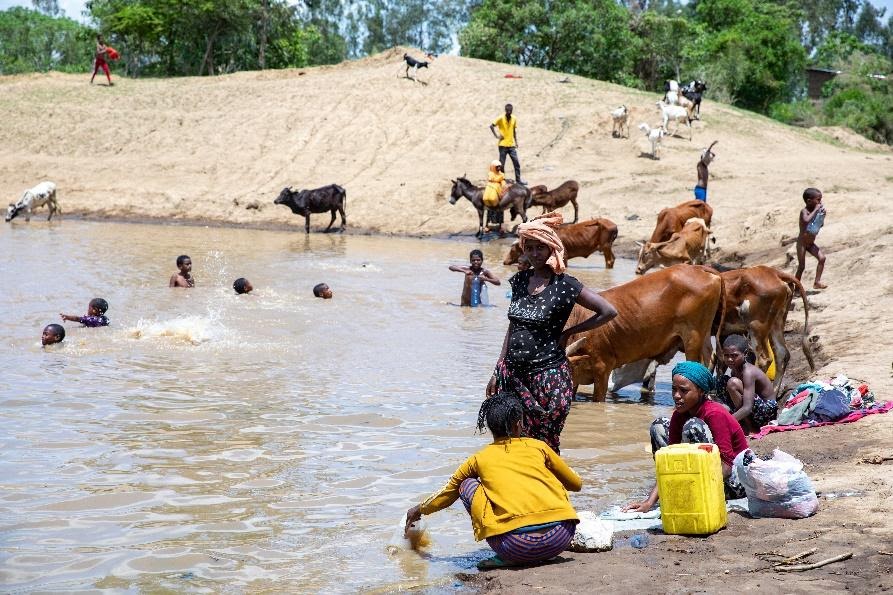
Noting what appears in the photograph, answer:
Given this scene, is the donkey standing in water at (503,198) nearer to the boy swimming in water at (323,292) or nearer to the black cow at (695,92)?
the boy swimming in water at (323,292)

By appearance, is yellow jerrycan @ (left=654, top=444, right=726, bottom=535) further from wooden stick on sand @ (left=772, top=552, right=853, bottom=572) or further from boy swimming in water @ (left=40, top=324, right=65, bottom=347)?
boy swimming in water @ (left=40, top=324, right=65, bottom=347)

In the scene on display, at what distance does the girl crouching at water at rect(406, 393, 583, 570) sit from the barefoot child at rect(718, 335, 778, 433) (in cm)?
224

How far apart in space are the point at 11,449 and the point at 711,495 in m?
4.95

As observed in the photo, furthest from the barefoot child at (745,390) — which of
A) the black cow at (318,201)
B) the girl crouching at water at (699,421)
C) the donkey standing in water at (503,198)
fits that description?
the black cow at (318,201)

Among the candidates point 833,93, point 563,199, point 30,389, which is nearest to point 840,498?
point 30,389

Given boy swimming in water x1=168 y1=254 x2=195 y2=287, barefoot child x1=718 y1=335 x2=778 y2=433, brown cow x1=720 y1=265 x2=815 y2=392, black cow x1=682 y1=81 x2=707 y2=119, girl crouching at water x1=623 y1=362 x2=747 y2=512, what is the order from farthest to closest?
black cow x1=682 y1=81 x2=707 y2=119
boy swimming in water x1=168 y1=254 x2=195 y2=287
brown cow x1=720 y1=265 x2=815 y2=392
barefoot child x1=718 y1=335 x2=778 y2=433
girl crouching at water x1=623 y1=362 x2=747 y2=512

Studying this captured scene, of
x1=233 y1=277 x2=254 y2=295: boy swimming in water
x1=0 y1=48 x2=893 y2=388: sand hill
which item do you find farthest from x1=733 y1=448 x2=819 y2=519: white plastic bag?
x1=0 y1=48 x2=893 y2=388: sand hill

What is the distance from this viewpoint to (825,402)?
7.87m

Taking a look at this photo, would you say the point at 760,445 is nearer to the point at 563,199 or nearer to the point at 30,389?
the point at 30,389

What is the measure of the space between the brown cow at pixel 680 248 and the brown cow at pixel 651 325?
24.2 ft

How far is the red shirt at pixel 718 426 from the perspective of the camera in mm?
6074

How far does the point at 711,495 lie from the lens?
5602 mm

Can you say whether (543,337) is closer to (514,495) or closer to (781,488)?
(514,495)

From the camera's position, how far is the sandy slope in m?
26.1
